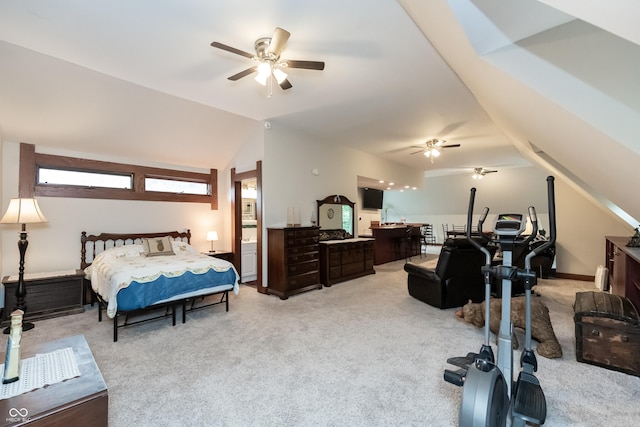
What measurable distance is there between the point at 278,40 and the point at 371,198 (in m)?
6.59

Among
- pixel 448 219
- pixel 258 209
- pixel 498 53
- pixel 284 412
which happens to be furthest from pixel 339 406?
pixel 448 219

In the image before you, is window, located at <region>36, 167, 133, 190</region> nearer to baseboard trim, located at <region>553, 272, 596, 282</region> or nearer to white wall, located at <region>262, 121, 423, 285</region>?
white wall, located at <region>262, 121, 423, 285</region>

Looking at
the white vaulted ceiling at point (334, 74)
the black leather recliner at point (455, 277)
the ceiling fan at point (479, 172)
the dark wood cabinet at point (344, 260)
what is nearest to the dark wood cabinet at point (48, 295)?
the white vaulted ceiling at point (334, 74)

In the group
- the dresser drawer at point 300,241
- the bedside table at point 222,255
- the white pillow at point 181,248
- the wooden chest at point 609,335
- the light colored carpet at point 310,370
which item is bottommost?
the light colored carpet at point 310,370

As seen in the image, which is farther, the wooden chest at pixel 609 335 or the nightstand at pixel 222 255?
the nightstand at pixel 222 255

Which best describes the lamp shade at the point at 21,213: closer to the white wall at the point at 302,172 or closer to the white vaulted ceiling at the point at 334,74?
the white vaulted ceiling at the point at 334,74

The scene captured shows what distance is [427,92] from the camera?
3658mm

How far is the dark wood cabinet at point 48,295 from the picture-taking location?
3.40m

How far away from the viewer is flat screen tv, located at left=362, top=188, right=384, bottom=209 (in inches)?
324

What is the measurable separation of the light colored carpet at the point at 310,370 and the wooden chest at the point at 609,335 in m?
0.10

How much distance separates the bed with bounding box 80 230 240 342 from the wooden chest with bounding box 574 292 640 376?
3.79 metres

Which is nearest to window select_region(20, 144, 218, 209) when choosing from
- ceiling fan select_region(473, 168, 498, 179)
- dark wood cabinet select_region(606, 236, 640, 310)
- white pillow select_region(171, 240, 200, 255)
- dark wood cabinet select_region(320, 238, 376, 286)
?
white pillow select_region(171, 240, 200, 255)

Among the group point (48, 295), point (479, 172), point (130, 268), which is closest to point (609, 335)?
point (130, 268)

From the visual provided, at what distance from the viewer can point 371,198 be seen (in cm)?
844
